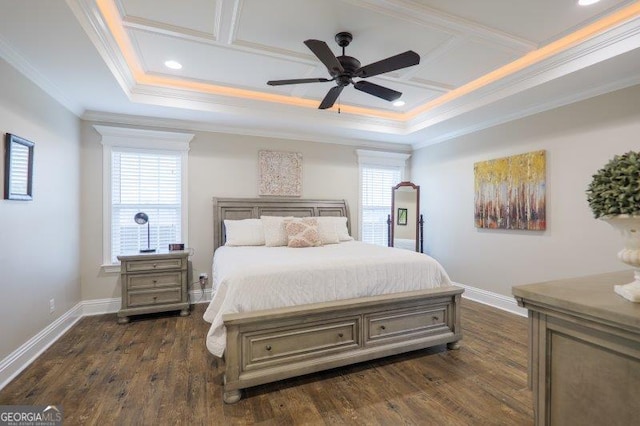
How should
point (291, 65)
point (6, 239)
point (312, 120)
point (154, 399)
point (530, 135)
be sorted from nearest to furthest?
point (154, 399)
point (6, 239)
point (291, 65)
point (530, 135)
point (312, 120)

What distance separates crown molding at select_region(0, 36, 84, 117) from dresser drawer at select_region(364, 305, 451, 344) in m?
3.41

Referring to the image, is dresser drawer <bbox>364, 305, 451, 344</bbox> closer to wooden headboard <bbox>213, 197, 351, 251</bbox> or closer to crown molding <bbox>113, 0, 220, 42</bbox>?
wooden headboard <bbox>213, 197, 351, 251</bbox>

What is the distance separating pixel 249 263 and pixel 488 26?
270cm

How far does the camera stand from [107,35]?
8.00 ft

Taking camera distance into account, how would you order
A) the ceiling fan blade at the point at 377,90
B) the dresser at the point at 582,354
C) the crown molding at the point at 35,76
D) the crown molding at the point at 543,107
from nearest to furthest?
the dresser at the point at 582,354 → the crown molding at the point at 35,76 → the ceiling fan blade at the point at 377,90 → the crown molding at the point at 543,107

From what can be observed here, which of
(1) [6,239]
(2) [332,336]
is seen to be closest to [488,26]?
(2) [332,336]

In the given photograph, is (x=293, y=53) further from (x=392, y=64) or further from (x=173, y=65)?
(x=173, y=65)

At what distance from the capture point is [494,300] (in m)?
4.06

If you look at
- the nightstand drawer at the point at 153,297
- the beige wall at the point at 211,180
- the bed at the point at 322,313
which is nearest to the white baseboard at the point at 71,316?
the beige wall at the point at 211,180

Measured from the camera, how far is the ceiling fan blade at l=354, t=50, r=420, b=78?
86.1 inches

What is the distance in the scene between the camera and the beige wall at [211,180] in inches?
151

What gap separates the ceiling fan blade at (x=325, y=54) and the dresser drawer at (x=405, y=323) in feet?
6.48

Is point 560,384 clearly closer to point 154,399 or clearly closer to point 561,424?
point 561,424

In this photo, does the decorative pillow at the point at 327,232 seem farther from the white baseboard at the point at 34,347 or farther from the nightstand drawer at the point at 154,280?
the white baseboard at the point at 34,347
